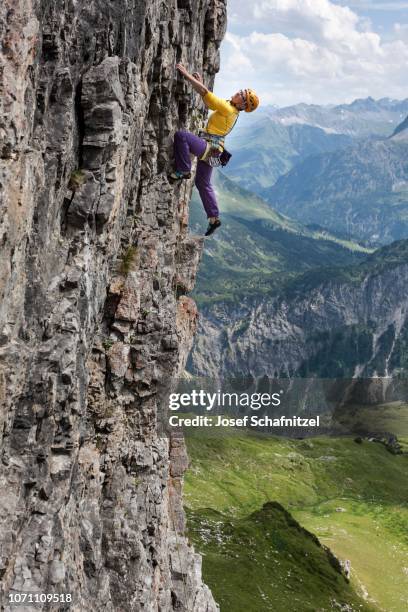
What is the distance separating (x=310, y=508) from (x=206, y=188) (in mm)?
143125

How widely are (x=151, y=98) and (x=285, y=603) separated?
194 feet

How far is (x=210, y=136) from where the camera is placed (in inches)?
1169

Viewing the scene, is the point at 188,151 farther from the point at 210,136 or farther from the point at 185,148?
the point at 210,136

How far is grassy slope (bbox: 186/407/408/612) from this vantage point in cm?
7925

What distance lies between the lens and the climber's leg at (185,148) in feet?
97.5

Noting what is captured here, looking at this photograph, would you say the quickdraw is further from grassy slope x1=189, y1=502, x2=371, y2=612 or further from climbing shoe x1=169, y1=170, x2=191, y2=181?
grassy slope x1=189, y1=502, x2=371, y2=612

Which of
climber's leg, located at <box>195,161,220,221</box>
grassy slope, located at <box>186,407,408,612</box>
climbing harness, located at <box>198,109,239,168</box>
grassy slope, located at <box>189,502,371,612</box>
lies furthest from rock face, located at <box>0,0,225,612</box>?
grassy slope, located at <box>186,407,408,612</box>

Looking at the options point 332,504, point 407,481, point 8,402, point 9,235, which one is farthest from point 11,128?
point 407,481

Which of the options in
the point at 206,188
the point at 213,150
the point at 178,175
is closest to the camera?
the point at 213,150

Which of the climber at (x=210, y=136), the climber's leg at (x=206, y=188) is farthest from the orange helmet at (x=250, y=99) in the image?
the climber's leg at (x=206, y=188)

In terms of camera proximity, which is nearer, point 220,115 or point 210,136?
point 220,115

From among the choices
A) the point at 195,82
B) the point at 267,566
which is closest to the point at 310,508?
the point at 267,566

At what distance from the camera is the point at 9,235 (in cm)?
1598

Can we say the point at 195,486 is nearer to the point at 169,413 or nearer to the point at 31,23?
the point at 169,413
